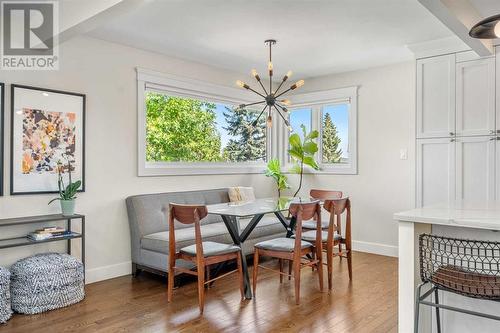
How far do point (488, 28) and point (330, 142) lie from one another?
3.45 m

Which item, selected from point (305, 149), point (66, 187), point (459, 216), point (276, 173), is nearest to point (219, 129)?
point (276, 173)

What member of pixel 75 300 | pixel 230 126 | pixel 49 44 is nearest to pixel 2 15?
pixel 49 44

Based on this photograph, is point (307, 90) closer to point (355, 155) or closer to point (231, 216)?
point (355, 155)

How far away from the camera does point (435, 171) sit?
4078mm

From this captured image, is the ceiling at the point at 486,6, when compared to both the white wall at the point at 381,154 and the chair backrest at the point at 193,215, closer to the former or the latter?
the white wall at the point at 381,154

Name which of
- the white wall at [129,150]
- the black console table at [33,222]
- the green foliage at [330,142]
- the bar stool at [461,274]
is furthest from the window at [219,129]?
the bar stool at [461,274]

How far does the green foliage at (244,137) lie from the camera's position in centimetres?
554

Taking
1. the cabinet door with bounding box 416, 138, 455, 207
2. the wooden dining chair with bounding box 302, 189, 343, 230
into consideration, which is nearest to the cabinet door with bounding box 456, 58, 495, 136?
the cabinet door with bounding box 416, 138, 455, 207

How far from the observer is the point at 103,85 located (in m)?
3.96

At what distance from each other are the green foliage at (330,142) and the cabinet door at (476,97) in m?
1.84

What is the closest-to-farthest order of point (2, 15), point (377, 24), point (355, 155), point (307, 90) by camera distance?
point (2, 15) < point (377, 24) < point (355, 155) < point (307, 90)

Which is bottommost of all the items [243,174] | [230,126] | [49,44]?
[243,174]

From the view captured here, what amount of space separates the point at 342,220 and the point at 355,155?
3.07ft

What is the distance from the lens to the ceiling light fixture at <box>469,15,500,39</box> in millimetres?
2101
